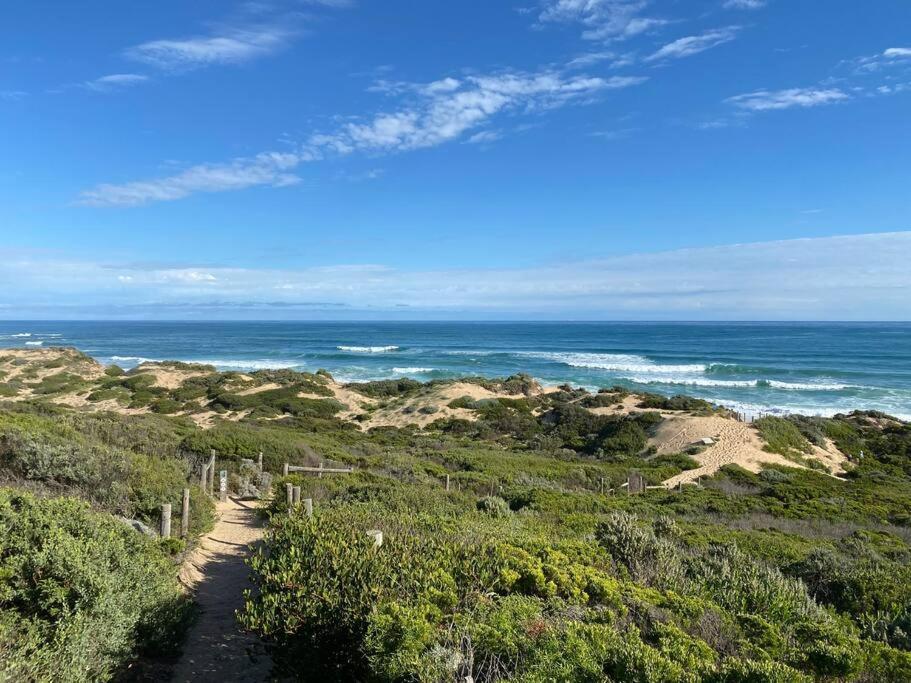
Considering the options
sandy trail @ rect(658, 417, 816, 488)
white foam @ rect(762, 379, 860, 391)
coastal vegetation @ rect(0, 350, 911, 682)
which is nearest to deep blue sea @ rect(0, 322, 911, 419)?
white foam @ rect(762, 379, 860, 391)

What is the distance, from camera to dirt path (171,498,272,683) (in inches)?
229

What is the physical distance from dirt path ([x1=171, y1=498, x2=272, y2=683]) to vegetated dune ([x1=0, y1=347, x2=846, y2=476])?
55.2 ft

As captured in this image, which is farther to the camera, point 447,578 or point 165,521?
point 165,521

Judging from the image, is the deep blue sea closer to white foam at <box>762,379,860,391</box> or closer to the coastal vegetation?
white foam at <box>762,379,860,391</box>

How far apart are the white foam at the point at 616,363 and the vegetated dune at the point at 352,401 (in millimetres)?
21238

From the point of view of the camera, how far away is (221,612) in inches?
275

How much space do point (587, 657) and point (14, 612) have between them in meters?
4.44

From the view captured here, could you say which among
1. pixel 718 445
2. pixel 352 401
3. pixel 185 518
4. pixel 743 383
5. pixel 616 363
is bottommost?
pixel 718 445

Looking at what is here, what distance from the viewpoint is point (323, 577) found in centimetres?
529

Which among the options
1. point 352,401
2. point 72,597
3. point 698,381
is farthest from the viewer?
point 698,381

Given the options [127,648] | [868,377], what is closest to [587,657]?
[127,648]

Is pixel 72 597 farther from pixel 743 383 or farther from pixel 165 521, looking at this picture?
pixel 743 383

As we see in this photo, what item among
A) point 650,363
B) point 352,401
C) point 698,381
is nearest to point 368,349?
point 650,363

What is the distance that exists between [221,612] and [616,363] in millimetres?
60301
